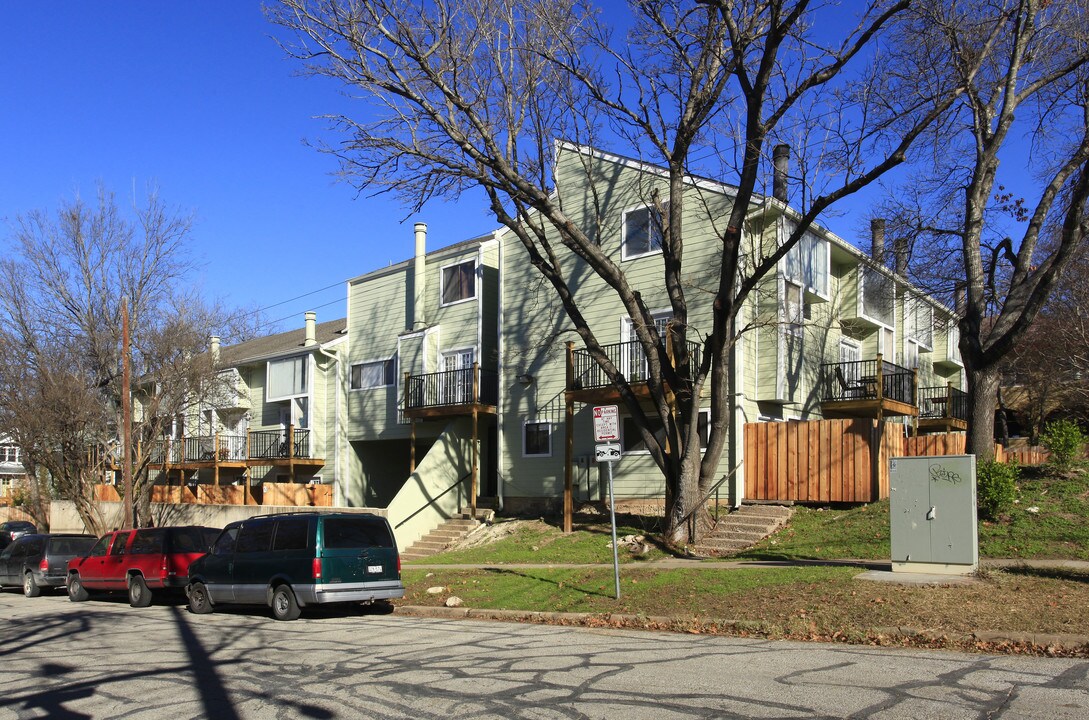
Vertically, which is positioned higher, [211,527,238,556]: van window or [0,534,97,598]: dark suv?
[211,527,238,556]: van window

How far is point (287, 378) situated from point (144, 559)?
17966 mm

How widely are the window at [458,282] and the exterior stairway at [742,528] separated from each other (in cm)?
1223

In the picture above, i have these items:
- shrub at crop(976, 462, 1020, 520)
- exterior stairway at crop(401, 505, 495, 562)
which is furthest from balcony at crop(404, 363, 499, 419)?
shrub at crop(976, 462, 1020, 520)

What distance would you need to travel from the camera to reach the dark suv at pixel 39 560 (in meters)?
22.0

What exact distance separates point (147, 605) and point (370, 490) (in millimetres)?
15451

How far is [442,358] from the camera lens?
99.1 feet

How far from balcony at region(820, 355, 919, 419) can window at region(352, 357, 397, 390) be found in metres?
14.4

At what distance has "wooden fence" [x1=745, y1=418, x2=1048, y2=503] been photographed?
20125 mm

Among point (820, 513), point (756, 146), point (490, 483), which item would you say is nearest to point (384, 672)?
point (756, 146)

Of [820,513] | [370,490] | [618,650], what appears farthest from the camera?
[370,490]

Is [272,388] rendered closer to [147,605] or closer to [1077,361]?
[147,605]

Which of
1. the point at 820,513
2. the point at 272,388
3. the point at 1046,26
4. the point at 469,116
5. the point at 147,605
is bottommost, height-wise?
the point at 147,605

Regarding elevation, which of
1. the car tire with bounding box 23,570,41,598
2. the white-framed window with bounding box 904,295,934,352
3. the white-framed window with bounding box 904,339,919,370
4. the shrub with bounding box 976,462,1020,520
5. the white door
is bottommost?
the car tire with bounding box 23,570,41,598

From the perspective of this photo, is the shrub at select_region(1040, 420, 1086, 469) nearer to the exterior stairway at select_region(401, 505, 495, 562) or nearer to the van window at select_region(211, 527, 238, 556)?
the exterior stairway at select_region(401, 505, 495, 562)
